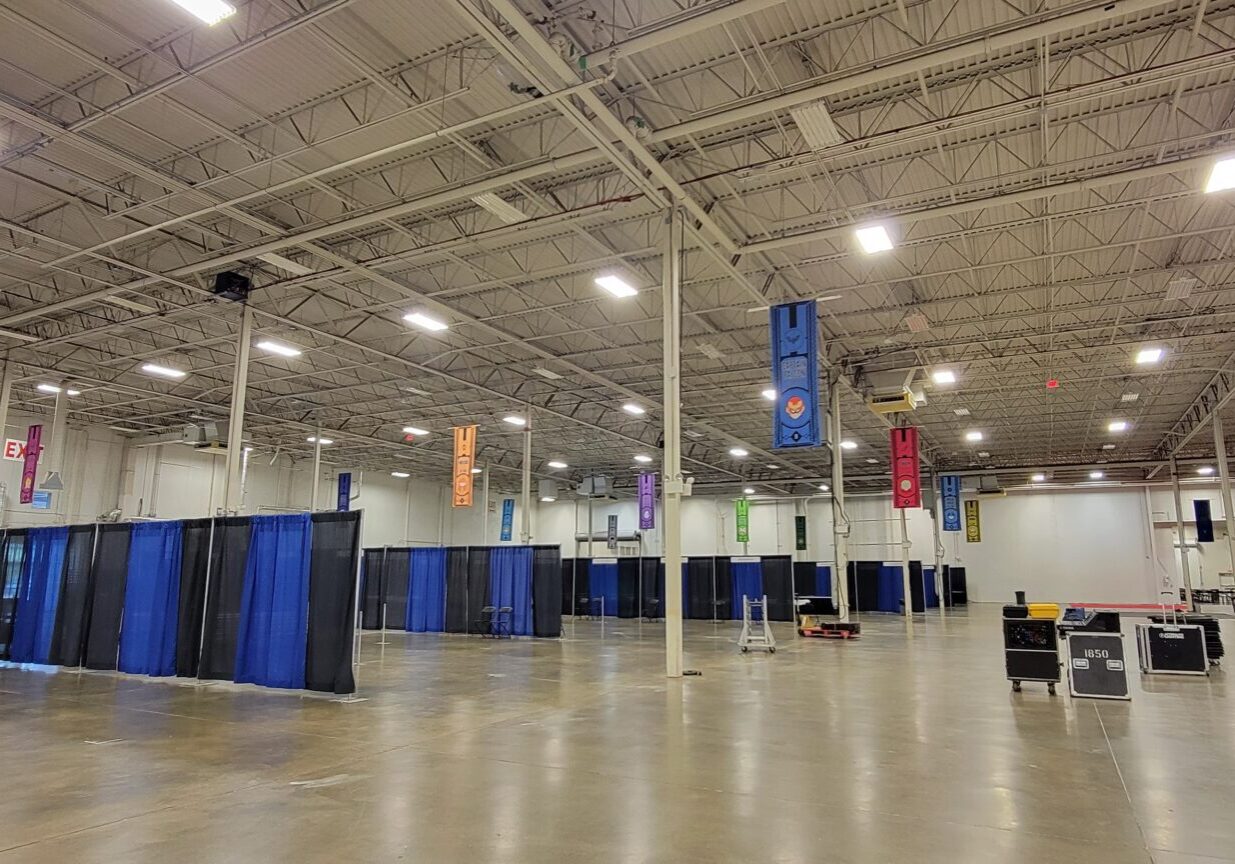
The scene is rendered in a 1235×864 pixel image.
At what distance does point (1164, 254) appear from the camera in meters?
13.7

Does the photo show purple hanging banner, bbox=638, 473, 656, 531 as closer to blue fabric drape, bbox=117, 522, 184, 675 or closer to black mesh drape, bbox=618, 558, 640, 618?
black mesh drape, bbox=618, 558, 640, 618

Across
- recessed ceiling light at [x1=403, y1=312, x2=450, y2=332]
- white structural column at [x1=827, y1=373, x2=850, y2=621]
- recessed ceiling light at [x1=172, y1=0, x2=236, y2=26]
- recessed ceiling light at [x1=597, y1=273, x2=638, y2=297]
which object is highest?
recessed ceiling light at [x1=172, y1=0, x2=236, y2=26]

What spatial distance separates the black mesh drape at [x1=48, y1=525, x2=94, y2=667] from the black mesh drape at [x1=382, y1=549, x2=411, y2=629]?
1016 cm

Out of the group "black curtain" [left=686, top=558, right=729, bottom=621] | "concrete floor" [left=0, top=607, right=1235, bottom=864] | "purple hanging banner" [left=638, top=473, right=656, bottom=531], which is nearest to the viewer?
"concrete floor" [left=0, top=607, right=1235, bottom=864]

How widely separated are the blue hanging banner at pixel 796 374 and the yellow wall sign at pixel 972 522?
2688 centimetres

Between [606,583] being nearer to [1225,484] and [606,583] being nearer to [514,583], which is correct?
[514,583]

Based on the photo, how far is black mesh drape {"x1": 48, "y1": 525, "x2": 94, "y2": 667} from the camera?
12648 mm

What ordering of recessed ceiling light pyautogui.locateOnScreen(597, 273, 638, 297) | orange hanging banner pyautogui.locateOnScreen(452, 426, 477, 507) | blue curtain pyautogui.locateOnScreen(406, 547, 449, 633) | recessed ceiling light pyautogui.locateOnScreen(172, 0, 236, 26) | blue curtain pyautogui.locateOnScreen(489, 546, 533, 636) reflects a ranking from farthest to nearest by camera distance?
blue curtain pyautogui.locateOnScreen(406, 547, 449, 633)
orange hanging banner pyautogui.locateOnScreen(452, 426, 477, 507)
blue curtain pyautogui.locateOnScreen(489, 546, 533, 636)
recessed ceiling light pyautogui.locateOnScreen(597, 273, 638, 297)
recessed ceiling light pyautogui.locateOnScreen(172, 0, 236, 26)

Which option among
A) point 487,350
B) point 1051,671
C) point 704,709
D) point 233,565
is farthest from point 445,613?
point 1051,671

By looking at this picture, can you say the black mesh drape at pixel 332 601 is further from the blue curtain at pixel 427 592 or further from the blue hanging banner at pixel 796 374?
the blue curtain at pixel 427 592

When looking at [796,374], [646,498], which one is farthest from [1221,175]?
[646,498]

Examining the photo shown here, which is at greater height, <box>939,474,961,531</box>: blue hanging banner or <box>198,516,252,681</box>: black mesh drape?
<box>939,474,961,531</box>: blue hanging banner

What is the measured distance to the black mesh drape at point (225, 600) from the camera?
1065 cm

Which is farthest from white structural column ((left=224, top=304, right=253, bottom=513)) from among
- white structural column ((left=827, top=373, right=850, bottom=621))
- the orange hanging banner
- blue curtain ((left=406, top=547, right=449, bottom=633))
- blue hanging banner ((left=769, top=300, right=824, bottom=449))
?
white structural column ((left=827, top=373, right=850, bottom=621))
